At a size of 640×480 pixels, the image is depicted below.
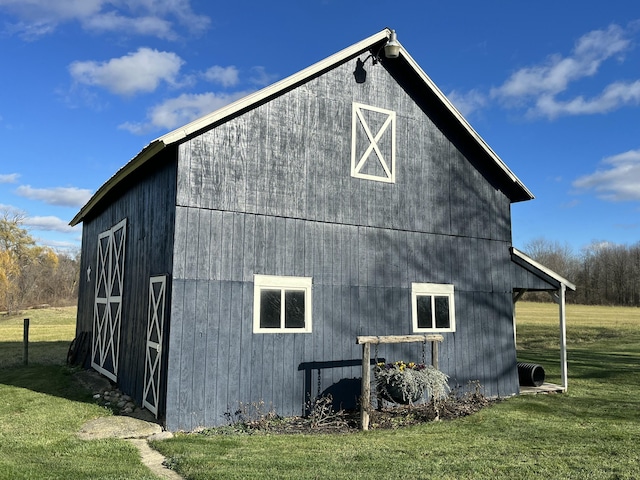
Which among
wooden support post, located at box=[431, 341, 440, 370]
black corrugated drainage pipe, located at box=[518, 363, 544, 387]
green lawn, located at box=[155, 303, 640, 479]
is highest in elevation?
wooden support post, located at box=[431, 341, 440, 370]

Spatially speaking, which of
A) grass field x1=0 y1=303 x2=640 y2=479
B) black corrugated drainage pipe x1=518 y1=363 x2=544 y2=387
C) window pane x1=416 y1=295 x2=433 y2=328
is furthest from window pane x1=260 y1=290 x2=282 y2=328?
black corrugated drainage pipe x1=518 y1=363 x2=544 y2=387

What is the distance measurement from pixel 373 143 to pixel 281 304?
3820 millimetres

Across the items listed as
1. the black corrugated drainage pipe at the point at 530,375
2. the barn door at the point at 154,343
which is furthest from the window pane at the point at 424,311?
the barn door at the point at 154,343

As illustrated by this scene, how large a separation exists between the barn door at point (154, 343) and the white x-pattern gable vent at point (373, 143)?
4247mm

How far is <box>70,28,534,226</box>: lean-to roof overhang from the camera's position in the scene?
841cm

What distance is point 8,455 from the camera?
6410 mm

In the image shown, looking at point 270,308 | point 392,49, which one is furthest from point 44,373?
point 392,49

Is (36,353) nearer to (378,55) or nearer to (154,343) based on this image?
(154,343)

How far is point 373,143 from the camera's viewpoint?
34.4 feet

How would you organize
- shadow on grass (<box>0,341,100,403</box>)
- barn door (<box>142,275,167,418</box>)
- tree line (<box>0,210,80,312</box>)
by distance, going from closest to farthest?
1. barn door (<box>142,275,167,418</box>)
2. shadow on grass (<box>0,341,100,403</box>)
3. tree line (<box>0,210,80,312</box>)

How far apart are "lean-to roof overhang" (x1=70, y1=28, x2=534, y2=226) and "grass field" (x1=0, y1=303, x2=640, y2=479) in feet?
14.7

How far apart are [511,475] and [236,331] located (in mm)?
4621

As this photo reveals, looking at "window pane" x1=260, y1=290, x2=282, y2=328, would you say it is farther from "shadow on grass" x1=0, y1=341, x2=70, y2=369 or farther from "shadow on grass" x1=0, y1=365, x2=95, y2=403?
"shadow on grass" x1=0, y1=341, x2=70, y2=369

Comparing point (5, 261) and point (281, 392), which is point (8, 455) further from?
point (5, 261)
